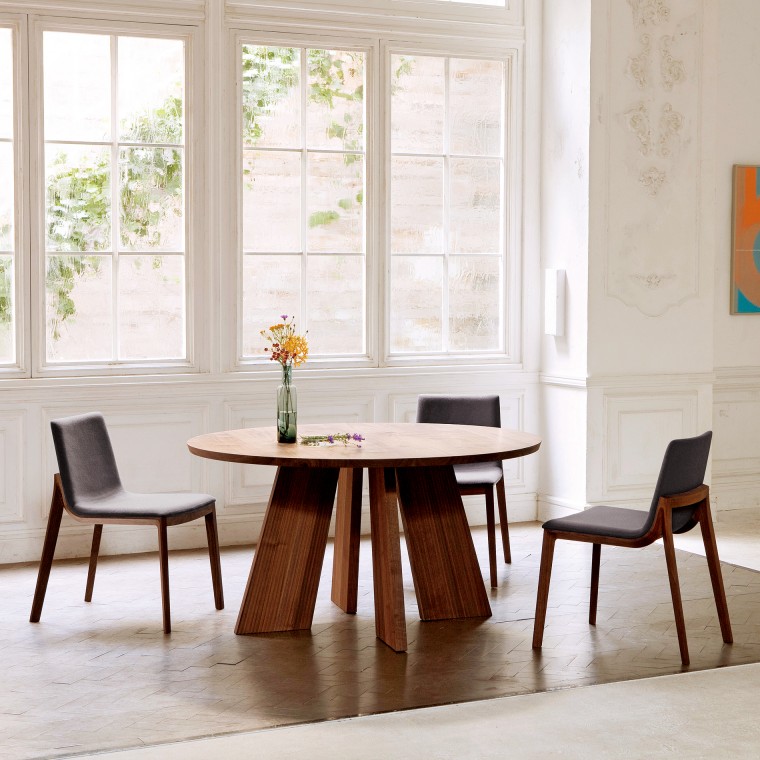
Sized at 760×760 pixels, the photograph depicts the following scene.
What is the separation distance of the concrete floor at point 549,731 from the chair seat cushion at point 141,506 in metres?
1.40

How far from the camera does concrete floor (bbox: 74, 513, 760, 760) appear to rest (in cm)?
344

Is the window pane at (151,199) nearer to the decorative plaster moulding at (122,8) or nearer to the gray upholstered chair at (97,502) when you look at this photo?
the decorative plaster moulding at (122,8)

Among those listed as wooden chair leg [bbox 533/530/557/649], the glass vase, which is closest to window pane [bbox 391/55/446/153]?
the glass vase

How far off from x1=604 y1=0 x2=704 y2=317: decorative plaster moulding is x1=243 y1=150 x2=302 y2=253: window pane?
1835mm

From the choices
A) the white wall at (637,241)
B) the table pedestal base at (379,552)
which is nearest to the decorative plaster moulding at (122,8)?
the white wall at (637,241)

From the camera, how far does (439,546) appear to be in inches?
193

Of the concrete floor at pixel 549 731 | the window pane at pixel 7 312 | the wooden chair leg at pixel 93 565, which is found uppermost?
the window pane at pixel 7 312

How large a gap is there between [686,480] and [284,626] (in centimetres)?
174

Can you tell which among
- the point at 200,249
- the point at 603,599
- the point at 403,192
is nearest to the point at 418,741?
the point at 603,599

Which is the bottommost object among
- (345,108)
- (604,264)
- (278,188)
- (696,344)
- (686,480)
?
(686,480)

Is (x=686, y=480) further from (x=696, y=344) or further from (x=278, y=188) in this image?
(x=278, y=188)

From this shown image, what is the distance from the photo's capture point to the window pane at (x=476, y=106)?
22.8ft

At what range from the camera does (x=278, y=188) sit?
6.59 m

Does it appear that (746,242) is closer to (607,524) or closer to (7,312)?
(607,524)
